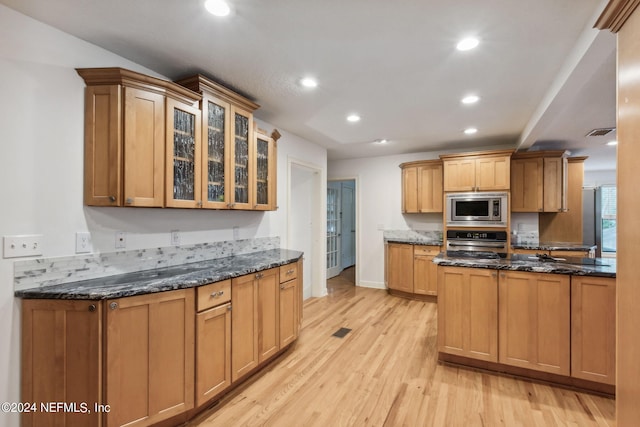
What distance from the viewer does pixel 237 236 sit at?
3.09 meters

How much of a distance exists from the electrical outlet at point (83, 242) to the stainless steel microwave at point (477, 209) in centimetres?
432

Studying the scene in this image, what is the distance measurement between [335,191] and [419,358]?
4.18 metres

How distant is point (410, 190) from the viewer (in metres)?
4.97

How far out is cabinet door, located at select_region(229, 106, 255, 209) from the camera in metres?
2.61

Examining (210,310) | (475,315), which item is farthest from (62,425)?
(475,315)

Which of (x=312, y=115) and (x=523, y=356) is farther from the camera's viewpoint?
(x=312, y=115)

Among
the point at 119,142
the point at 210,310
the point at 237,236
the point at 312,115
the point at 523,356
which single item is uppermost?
the point at 312,115

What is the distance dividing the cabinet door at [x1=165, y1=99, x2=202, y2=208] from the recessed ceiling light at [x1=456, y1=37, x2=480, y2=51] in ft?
6.42

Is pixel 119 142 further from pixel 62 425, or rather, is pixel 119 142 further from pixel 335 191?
pixel 335 191

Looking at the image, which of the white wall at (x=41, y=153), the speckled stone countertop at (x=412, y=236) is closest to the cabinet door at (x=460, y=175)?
the speckled stone countertop at (x=412, y=236)

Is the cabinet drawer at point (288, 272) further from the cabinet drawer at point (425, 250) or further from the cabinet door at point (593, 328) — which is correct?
the cabinet drawer at point (425, 250)

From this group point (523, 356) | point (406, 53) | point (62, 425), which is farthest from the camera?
point (523, 356)

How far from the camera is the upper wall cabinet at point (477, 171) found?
4.15 metres

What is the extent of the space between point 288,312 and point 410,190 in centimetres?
315
